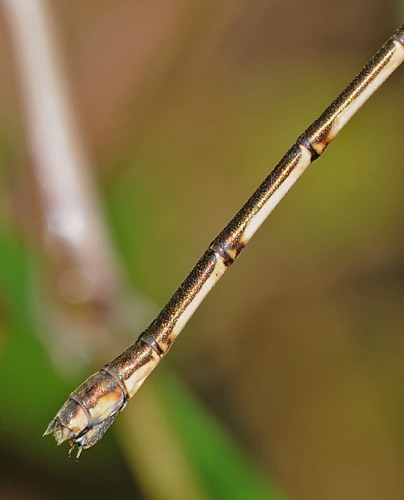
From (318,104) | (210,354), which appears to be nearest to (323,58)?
(318,104)

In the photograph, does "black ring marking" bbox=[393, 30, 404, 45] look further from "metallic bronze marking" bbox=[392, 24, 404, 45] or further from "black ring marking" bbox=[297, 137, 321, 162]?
"black ring marking" bbox=[297, 137, 321, 162]

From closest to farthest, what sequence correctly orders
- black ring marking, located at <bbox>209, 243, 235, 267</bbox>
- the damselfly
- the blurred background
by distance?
the damselfly, black ring marking, located at <bbox>209, 243, 235, 267</bbox>, the blurred background

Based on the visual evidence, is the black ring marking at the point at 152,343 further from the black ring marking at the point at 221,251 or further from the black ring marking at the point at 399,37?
the black ring marking at the point at 399,37

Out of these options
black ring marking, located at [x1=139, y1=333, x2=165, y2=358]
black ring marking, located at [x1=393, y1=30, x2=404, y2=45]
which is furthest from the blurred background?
black ring marking, located at [x1=393, y1=30, x2=404, y2=45]

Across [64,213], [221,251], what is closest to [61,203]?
[64,213]

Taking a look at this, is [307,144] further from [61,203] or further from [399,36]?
[61,203]

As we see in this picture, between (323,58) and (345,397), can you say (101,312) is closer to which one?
(345,397)
